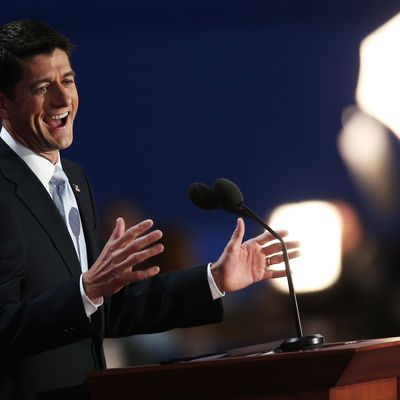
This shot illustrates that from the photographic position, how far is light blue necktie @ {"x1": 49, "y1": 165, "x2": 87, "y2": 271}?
1.86 m

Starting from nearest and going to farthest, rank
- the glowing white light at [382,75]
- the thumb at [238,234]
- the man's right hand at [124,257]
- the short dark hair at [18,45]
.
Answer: the man's right hand at [124,257] < the thumb at [238,234] < the short dark hair at [18,45] < the glowing white light at [382,75]

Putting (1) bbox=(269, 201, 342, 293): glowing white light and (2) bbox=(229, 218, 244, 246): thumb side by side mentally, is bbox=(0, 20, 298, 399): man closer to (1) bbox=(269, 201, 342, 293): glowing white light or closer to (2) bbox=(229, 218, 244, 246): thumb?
(2) bbox=(229, 218, 244, 246): thumb

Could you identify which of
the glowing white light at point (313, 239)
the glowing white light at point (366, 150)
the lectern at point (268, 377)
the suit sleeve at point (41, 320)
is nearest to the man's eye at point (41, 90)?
the suit sleeve at point (41, 320)

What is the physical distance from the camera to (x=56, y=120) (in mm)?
1882

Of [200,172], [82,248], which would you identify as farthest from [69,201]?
[200,172]

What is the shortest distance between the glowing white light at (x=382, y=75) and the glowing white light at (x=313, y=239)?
0.50 meters

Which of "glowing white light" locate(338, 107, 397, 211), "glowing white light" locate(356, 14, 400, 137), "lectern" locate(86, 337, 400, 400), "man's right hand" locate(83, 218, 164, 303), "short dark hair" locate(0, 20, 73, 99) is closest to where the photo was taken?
"lectern" locate(86, 337, 400, 400)

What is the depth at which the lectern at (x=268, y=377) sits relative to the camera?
1.40 metres

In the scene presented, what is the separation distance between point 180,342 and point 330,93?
1.30m

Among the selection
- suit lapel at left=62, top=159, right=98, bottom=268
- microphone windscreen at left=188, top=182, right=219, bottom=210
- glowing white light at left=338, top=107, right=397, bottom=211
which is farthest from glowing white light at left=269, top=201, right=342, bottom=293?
microphone windscreen at left=188, top=182, right=219, bottom=210

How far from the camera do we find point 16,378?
1690mm

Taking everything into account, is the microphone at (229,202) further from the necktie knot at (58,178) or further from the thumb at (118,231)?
the necktie knot at (58,178)

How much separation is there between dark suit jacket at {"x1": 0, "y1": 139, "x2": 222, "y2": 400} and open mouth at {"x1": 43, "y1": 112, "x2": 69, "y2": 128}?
8cm

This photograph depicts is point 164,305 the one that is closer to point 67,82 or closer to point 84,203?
point 84,203
